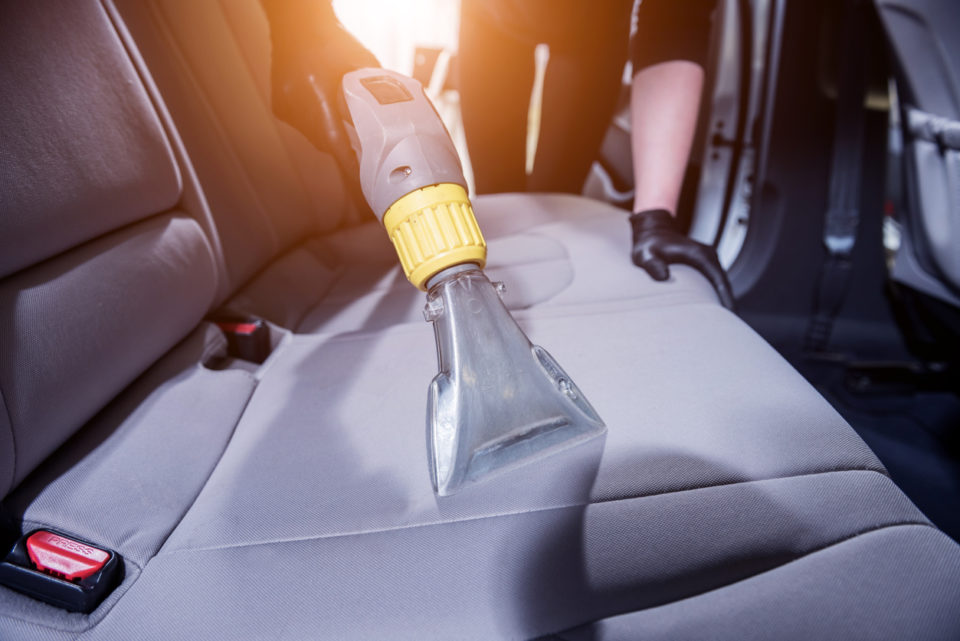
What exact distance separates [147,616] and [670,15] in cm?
96

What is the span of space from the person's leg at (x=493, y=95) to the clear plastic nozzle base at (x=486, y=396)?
848mm

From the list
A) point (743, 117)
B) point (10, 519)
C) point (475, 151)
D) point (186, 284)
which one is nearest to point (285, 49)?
point (186, 284)

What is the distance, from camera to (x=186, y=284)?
1.85 ft

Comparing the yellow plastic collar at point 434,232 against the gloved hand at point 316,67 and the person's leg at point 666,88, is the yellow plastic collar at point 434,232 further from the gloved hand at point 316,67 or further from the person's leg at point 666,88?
the person's leg at point 666,88

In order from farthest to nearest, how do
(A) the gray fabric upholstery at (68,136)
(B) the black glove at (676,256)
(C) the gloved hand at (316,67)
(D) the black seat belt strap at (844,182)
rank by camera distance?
1. (D) the black seat belt strap at (844,182)
2. (B) the black glove at (676,256)
3. (C) the gloved hand at (316,67)
4. (A) the gray fabric upholstery at (68,136)

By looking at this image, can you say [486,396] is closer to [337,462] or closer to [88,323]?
[337,462]

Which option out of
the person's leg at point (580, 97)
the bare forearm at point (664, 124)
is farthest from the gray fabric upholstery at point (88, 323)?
the person's leg at point (580, 97)

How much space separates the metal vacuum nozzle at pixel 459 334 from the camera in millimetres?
385

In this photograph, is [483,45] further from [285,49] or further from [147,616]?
[147,616]

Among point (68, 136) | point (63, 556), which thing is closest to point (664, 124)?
point (68, 136)

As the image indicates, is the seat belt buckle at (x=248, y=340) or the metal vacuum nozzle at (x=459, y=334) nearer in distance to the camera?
the metal vacuum nozzle at (x=459, y=334)

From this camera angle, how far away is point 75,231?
45 cm

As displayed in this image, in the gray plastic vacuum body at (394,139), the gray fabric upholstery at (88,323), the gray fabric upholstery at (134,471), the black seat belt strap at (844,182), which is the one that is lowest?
the black seat belt strap at (844,182)

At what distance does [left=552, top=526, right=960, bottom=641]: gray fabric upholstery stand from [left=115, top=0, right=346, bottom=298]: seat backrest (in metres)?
0.60
